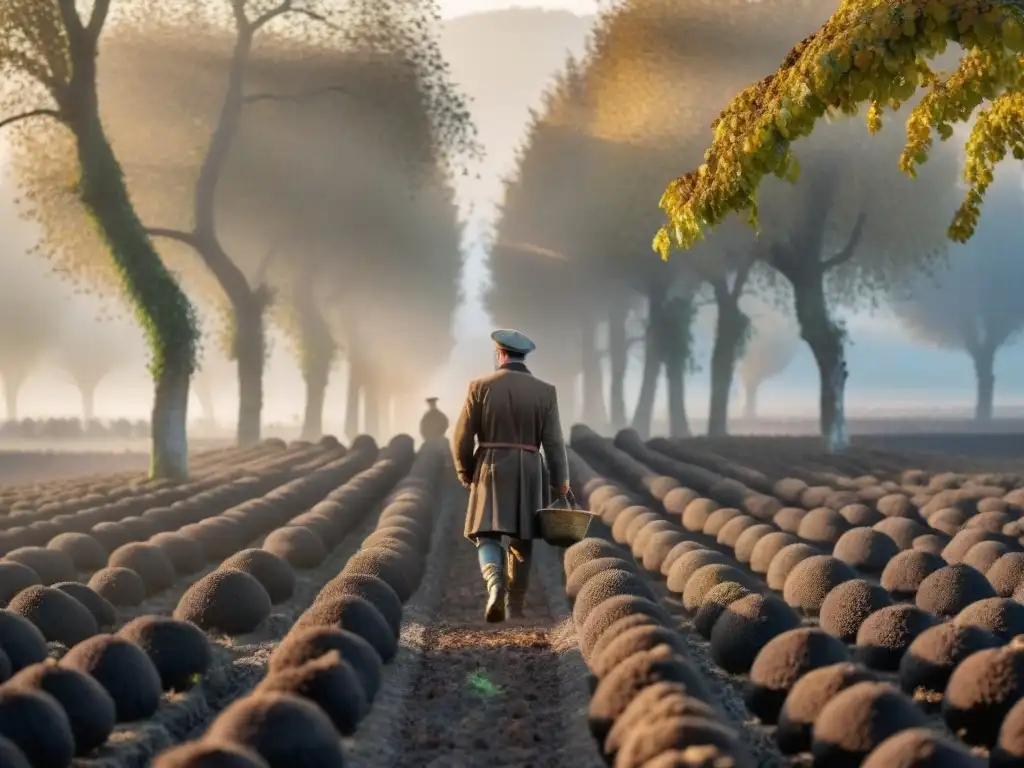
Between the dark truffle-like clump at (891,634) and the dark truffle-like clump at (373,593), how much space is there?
3.92m

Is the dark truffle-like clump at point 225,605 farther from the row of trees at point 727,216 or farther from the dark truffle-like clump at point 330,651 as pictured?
the row of trees at point 727,216

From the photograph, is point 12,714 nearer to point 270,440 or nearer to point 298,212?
point 270,440

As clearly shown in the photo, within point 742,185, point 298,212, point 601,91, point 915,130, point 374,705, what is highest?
point 601,91

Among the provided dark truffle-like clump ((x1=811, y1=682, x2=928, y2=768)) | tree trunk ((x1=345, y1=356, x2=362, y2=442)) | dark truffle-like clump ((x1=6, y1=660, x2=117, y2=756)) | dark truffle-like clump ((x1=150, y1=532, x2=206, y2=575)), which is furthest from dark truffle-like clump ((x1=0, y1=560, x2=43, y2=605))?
tree trunk ((x1=345, y1=356, x2=362, y2=442))

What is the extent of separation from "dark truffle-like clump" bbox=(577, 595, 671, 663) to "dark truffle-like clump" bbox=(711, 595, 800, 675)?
19.6 inches

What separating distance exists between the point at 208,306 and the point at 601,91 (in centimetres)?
1772

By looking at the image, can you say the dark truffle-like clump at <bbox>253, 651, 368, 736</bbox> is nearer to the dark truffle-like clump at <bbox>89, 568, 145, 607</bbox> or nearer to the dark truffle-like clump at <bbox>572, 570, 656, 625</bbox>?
the dark truffle-like clump at <bbox>572, 570, 656, 625</bbox>

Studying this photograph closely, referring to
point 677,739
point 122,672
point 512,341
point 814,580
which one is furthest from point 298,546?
point 677,739

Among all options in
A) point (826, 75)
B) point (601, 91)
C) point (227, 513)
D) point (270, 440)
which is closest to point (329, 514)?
point (227, 513)

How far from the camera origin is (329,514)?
18.8 metres

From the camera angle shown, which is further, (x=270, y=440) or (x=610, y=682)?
(x=270, y=440)

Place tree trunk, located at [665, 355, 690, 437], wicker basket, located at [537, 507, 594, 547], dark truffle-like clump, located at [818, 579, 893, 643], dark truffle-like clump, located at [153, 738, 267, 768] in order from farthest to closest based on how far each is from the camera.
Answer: tree trunk, located at [665, 355, 690, 437]
wicker basket, located at [537, 507, 594, 547]
dark truffle-like clump, located at [818, 579, 893, 643]
dark truffle-like clump, located at [153, 738, 267, 768]

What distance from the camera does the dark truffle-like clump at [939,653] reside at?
922cm

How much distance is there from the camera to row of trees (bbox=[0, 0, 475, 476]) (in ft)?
90.3
